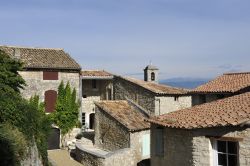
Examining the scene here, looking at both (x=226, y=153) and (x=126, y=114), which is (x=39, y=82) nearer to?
(x=126, y=114)

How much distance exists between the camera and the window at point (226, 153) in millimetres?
14443

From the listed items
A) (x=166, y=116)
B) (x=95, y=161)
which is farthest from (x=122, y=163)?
(x=166, y=116)

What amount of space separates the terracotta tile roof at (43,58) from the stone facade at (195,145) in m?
17.7

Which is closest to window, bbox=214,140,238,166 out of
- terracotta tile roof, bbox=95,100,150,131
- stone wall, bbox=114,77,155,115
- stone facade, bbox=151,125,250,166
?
stone facade, bbox=151,125,250,166

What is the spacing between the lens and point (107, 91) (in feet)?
121

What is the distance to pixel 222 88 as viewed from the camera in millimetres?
26062

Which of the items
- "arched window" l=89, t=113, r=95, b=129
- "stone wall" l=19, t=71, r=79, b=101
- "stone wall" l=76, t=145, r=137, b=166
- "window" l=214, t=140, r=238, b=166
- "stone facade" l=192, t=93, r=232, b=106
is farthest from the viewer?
"arched window" l=89, t=113, r=95, b=129

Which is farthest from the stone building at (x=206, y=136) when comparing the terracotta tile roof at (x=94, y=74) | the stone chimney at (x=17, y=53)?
the stone chimney at (x=17, y=53)

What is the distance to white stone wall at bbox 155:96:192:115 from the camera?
98.4 ft

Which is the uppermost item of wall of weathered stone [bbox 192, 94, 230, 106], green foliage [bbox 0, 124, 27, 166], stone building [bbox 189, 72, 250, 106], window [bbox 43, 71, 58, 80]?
window [bbox 43, 71, 58, 80]

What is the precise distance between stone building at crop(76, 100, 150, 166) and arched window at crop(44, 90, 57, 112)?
219 inches

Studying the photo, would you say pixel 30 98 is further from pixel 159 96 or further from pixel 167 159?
pixel 167 159

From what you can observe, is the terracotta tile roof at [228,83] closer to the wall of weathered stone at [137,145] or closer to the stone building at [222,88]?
the stone building at [222,88]

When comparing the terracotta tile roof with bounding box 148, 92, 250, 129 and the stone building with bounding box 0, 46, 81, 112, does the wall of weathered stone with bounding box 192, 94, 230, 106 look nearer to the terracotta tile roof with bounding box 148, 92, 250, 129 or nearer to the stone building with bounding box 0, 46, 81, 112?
the terracotta tile roof with bounding box 148, 92, 250, 129
